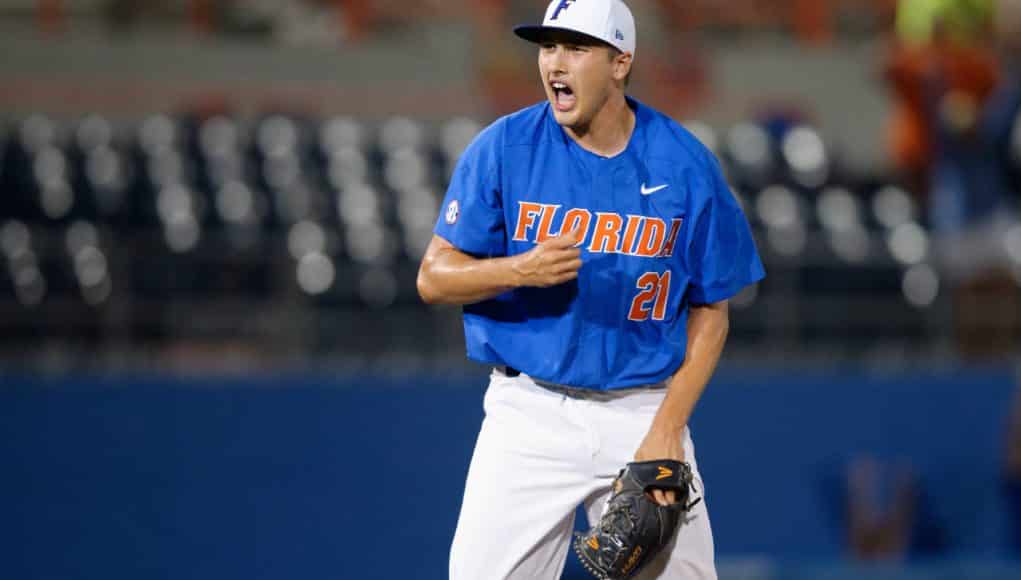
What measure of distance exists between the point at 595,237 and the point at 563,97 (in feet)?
1.24

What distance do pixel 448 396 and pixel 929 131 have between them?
3.34 m

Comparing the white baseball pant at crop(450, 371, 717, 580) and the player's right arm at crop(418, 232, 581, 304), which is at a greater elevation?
the player's right arm at crop(418, 232, 581, 304)

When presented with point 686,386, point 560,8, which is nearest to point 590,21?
point 560,8

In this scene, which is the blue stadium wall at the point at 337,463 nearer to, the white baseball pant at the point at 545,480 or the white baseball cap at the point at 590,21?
the white baseball pant at the point at 545,480

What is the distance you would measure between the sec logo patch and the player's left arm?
72 cm

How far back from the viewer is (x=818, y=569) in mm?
7008

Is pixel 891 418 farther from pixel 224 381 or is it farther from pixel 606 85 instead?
pixel 606 85

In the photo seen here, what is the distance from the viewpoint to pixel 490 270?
12.2ft

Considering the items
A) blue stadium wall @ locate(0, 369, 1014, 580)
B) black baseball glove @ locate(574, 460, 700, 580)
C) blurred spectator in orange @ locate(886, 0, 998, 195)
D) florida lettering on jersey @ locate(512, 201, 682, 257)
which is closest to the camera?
black baseball glove @ locate(574, 460, 700, 580)

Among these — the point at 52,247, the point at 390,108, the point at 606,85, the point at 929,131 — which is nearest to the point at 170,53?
the point at 390,108

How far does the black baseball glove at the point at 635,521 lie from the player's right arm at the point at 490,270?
554 millimetres

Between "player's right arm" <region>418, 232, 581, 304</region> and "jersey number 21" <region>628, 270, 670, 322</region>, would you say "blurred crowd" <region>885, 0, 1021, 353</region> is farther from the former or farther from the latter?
"player's right arm" <region>418, 232, 581, 304</region>

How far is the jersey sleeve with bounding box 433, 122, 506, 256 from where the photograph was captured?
3941 mm

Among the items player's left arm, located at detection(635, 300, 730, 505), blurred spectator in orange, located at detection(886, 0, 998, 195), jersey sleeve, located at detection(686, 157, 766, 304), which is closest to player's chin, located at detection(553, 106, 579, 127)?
jersey sleeve, located at detection(686, 157, 766, 304)
